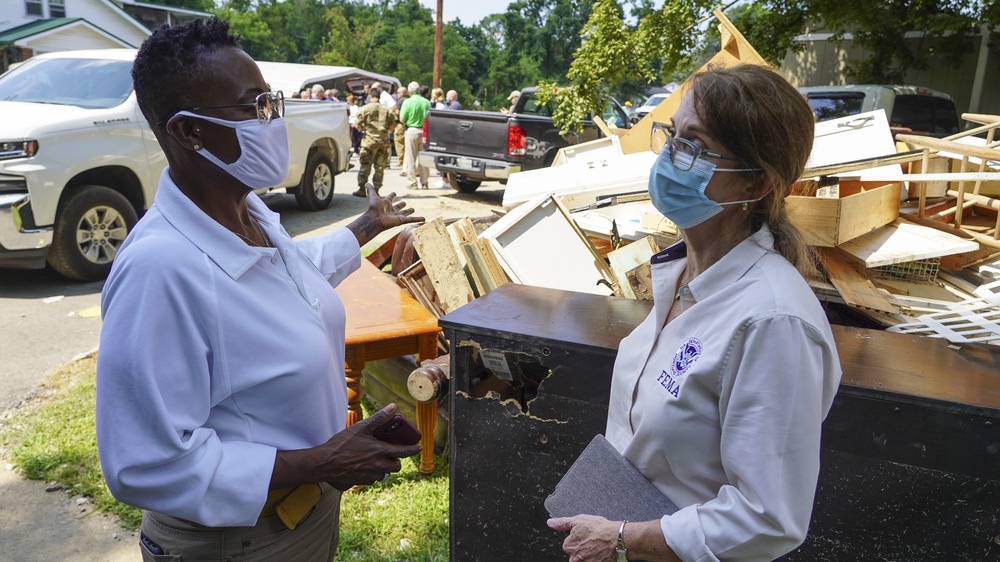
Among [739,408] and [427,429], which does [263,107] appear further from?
[427,429]

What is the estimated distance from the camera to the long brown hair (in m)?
1.52

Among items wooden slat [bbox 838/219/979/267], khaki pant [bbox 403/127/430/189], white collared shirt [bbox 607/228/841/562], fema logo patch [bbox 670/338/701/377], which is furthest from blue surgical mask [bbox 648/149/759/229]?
khaki pant [bbox 403/127/430/189]

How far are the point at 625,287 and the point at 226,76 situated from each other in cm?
266

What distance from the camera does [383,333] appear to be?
3771mm

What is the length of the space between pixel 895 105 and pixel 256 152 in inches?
387

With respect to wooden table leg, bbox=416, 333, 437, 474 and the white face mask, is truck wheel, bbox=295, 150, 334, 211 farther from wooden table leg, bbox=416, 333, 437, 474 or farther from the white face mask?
the white face mask

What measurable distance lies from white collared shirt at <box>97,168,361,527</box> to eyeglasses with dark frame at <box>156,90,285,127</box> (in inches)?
7.1

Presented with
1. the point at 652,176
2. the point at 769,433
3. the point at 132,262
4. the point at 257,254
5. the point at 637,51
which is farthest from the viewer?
the point at 637,51

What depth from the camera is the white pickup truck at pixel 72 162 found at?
6465 millimetres

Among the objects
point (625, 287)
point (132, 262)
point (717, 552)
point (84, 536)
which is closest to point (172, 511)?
point (132, 262)

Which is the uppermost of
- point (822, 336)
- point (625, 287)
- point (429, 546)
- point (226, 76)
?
point (226, 76)

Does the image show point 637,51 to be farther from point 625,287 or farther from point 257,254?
point 257,254

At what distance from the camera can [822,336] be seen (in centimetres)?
138

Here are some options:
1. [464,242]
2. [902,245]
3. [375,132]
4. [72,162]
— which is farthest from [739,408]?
[375,132]
